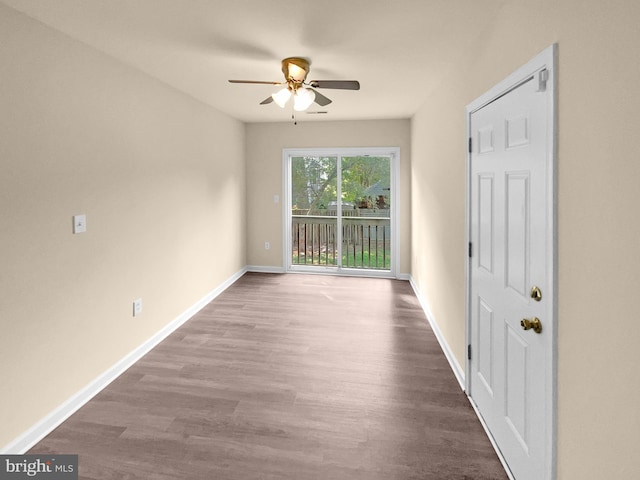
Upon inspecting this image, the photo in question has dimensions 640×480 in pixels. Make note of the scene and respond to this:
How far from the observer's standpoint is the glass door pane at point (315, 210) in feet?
20.6

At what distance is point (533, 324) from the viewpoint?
65.2 inches

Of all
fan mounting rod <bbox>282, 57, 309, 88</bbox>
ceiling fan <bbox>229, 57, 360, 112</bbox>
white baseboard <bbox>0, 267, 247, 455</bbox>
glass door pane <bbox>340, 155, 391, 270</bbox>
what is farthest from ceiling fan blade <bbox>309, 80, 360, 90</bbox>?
glass door pane <bbox>340, 155, 391, 270</bbox>

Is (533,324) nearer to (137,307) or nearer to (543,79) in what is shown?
(543,79)

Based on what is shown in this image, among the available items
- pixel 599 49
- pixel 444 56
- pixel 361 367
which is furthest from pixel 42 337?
pixel 444 56

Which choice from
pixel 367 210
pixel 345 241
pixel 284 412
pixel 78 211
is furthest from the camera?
pixel 345 241

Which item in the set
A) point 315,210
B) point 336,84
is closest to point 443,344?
point 336,84

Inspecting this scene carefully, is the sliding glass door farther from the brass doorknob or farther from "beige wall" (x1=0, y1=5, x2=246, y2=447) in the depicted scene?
the brass doorknob

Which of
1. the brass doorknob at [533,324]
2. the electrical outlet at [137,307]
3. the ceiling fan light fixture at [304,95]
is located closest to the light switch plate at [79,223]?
the electrical outlet at [137,307]

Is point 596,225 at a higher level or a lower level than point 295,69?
lower

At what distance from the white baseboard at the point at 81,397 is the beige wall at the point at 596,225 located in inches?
103

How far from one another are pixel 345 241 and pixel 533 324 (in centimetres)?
469

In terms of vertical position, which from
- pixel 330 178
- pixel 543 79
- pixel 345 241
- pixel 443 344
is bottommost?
pixel 443 344

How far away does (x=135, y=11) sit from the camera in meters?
2.19

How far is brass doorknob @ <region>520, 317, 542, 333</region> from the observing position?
1.63m
